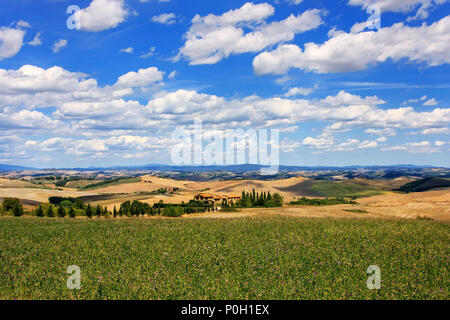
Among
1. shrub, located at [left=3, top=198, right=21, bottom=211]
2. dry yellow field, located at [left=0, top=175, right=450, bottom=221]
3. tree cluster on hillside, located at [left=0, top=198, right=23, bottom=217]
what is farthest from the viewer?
shrub, located at [left=3, top=198, right=21, bottom=211]

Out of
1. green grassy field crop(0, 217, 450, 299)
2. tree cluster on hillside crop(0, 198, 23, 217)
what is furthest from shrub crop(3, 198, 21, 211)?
green grassy field crop(0, 217, 450, 299)

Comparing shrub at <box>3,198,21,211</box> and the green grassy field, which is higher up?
the green grassy field

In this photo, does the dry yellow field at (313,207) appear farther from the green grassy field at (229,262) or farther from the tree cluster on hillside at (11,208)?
the tree cluster on hillside at (11,208)

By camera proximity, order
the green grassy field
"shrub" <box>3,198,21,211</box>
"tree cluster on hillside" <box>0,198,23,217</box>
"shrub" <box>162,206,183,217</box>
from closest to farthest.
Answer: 1. the green grassy field
2. "tree cluster on hillside" <box>0,198,23,217</box>
3. "shrub" <box>162,206,183,217</box>
4. "shrub" <box>3,198,21,211</box>

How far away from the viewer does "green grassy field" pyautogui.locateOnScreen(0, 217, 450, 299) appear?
2123cm

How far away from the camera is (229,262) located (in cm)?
2766

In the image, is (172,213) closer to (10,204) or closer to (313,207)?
(313,207)

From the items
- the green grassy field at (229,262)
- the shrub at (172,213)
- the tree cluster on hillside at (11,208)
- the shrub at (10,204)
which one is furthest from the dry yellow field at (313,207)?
the tree cluster on hillside at (11,208)

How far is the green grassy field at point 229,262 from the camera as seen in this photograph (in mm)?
21234

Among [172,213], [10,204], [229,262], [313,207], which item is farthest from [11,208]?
[229,262]

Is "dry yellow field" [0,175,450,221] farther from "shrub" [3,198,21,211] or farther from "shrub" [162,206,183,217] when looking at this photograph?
"shrub" [3,198,21,211]
